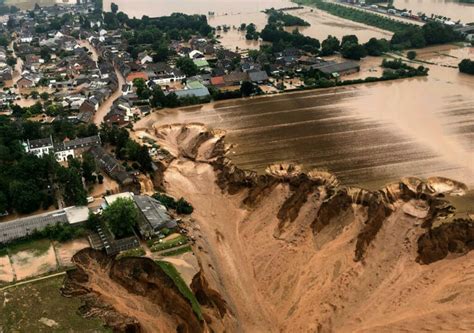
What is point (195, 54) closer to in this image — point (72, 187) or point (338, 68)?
point (338, 68)

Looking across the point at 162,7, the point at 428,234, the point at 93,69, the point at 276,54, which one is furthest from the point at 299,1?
the point at 428,234

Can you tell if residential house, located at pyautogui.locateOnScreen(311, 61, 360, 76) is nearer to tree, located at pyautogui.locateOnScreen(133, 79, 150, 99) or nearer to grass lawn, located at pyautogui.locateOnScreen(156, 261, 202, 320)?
tree, located at pyautogui.locateOnScreen(133, 79, 150, 99)

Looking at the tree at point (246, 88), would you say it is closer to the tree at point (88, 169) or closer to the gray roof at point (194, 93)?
the gray roof at point (194, 93)

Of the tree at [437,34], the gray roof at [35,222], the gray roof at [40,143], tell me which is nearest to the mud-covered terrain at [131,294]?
the gray roof at [35,222]

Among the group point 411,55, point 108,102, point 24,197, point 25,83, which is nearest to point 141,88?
point 108,102

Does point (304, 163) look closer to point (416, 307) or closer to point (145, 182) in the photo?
point (145, 182)

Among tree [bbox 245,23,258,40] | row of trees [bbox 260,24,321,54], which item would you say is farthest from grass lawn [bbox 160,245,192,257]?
tree [bbox 245,23,258,40]
